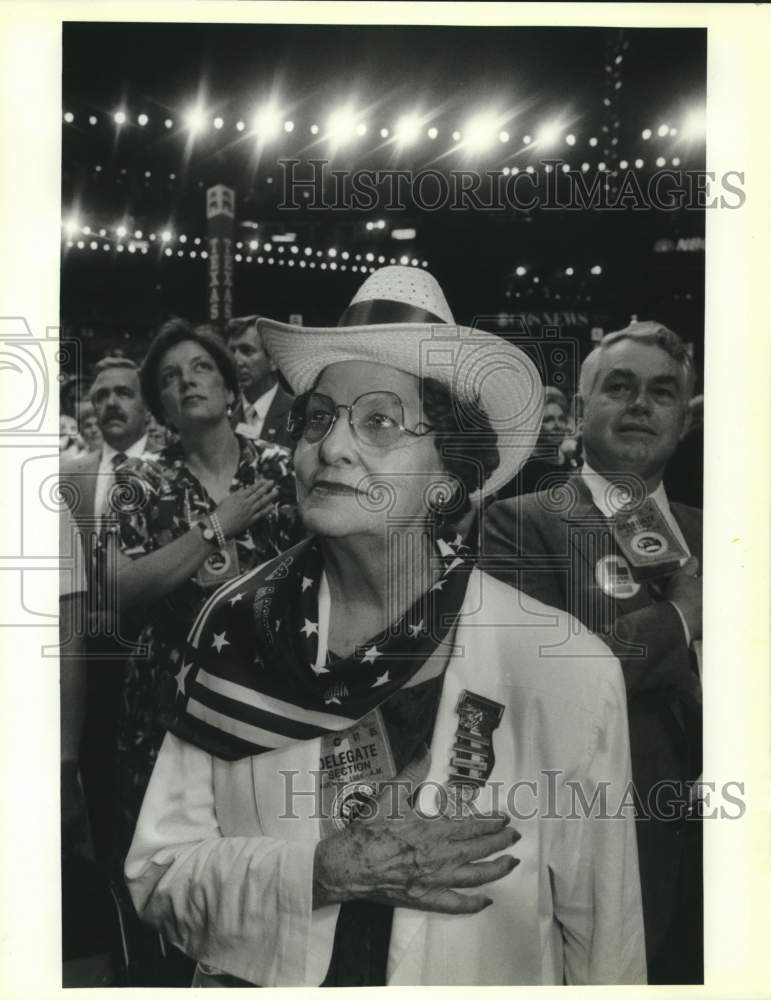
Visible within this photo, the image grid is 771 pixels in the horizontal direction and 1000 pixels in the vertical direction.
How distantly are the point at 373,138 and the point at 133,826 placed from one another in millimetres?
1877

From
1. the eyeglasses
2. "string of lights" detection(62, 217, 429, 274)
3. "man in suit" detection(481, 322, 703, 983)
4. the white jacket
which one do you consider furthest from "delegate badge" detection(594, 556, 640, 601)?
"string of lights" detection(62, 217, 429, 274)

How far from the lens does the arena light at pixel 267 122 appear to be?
237 cm

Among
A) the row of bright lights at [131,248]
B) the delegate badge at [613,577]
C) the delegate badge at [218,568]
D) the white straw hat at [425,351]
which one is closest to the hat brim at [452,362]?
the white straw hat at [425,351]

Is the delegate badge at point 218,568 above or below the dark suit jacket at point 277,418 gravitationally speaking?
below

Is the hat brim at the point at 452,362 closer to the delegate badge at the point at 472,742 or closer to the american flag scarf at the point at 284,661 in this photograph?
the american flag scarf at the point at 284,661

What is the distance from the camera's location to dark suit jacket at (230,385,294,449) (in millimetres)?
2348

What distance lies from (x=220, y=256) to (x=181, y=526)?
0.69 meters

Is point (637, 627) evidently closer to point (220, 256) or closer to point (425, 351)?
point (425, 351)

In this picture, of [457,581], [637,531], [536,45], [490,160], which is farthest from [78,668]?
[536,45]

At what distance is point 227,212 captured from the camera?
2.36 m

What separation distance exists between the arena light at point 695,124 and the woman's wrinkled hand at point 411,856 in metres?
1.74

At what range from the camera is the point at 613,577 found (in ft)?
7.90

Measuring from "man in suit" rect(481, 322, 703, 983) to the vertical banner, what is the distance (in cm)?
85

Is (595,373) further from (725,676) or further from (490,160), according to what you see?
(725,676)
